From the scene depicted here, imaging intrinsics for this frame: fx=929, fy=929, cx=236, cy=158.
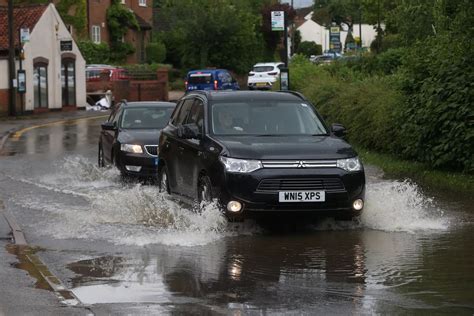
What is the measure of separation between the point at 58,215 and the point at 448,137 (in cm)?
678

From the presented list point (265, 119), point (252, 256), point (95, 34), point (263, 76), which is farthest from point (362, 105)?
point (95, 34)

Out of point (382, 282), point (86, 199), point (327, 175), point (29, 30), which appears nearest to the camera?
point (382, 282)

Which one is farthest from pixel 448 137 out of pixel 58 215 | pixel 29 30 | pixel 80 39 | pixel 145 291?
pixel 80 39

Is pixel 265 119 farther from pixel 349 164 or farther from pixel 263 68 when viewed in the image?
pixel 263 68

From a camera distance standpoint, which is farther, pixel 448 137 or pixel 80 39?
pixel 80 39

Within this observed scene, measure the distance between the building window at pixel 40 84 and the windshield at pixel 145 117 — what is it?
24904mm

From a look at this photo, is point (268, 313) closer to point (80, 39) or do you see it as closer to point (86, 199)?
point (86, 199)

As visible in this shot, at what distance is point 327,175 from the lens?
1061 centimetres

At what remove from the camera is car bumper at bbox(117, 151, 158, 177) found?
16766mm

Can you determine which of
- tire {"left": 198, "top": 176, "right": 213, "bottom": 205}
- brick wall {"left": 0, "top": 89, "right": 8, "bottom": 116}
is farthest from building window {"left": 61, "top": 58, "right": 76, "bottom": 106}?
tire {"left": 198, "top": 176, "right": 213, "bottom": 205}

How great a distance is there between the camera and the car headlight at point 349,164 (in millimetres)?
10773

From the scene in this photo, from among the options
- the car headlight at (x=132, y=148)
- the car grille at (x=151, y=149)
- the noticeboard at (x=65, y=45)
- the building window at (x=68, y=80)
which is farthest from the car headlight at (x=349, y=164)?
the building window at (x=68, y=80)

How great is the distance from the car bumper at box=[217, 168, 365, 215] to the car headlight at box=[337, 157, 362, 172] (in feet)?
0.35

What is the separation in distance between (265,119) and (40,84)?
32571 millimetres
